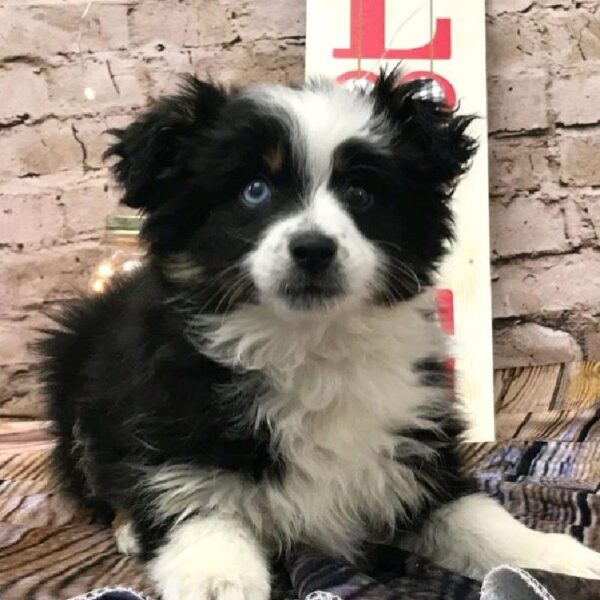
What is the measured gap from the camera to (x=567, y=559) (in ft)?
4.68

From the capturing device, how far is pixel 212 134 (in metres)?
1.60

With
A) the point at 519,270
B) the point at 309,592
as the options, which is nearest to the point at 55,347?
the point at 309,592

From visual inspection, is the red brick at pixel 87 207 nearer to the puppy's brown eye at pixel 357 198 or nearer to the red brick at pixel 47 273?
the red brick at pixel 47 273

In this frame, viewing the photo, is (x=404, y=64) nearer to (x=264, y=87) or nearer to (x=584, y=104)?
(x=584, y=104)

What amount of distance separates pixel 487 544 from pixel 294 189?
65cm

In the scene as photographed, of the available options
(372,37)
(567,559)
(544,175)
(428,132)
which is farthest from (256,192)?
(544,175)

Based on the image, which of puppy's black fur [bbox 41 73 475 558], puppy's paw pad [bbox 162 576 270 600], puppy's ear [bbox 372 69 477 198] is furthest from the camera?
puppy's ear [bbox 372 69 477 198]

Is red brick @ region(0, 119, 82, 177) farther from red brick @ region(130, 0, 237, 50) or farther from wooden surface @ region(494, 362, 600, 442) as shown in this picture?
wooden surface @ region(494, 362, 600, 442)

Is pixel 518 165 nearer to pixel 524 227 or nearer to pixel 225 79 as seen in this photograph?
pixel 524 227

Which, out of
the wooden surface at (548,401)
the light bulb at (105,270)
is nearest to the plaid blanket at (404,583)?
the wooden surface at (548,401)

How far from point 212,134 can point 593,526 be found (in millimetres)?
935

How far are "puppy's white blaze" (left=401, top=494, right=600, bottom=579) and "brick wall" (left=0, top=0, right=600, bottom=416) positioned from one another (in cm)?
131

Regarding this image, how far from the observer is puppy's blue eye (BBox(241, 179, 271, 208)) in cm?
156

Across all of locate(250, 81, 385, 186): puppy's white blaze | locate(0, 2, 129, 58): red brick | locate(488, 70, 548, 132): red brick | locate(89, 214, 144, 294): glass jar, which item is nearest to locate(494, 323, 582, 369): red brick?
locate(488, 70, 548, 132): red brick
